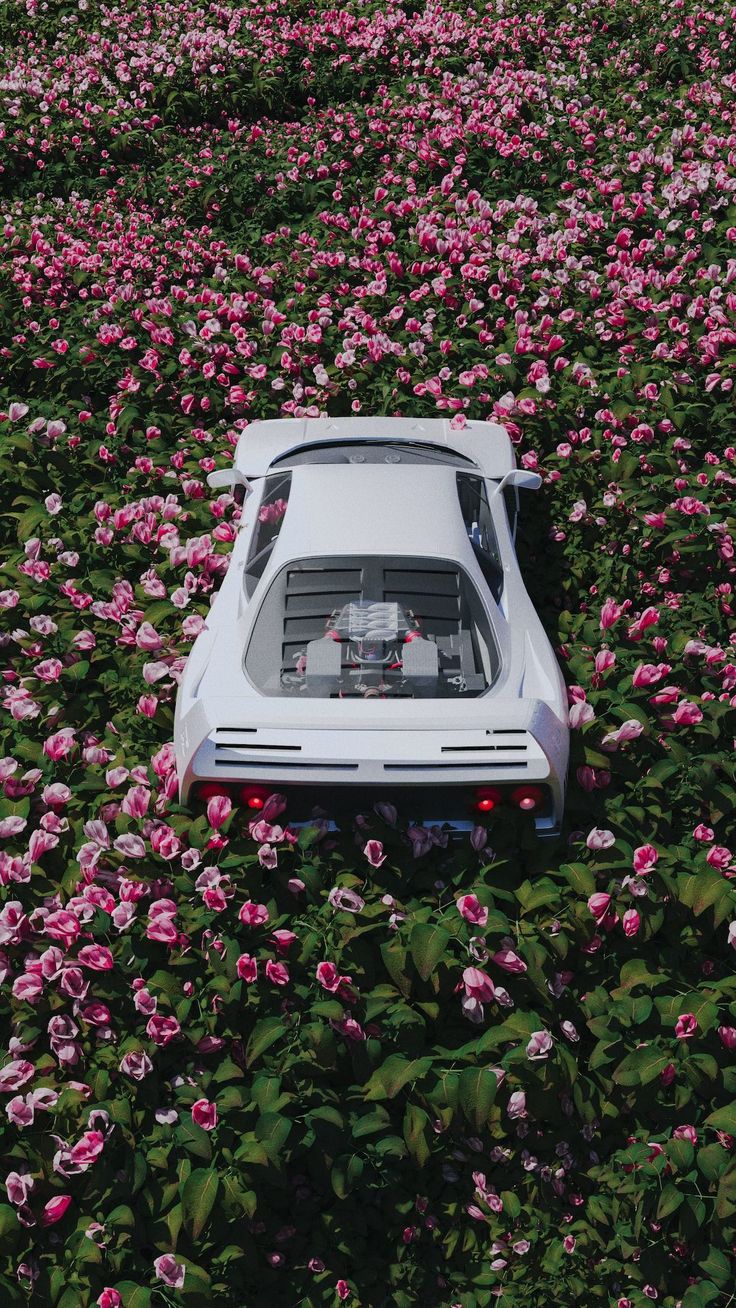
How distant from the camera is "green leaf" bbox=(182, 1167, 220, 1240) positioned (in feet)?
9.62

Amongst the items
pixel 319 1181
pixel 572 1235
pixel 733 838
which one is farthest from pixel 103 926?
pixel 733 838

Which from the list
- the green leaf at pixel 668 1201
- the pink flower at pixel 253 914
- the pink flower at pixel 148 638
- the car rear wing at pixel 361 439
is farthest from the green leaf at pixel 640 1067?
the car rear wing at pixel 361 439

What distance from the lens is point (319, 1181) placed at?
128 inches

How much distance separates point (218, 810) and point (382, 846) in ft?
2.06

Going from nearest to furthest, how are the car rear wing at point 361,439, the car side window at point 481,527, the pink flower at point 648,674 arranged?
the pink flower at point 648,674
the car side window at point 481,527
the car rear wing at point 361,439

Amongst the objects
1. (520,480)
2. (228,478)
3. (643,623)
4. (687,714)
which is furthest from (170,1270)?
(520,480)

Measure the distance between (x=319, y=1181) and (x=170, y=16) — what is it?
13042mm

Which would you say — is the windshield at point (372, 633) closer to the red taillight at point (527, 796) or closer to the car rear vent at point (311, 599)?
the car rear vent at point (311, 599)

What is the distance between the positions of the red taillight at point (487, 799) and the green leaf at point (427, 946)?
1.49ft

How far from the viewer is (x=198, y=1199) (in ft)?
9.70

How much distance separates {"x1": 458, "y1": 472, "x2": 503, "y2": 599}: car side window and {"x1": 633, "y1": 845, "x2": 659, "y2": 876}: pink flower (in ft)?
4.11

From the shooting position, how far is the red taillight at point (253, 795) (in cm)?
355

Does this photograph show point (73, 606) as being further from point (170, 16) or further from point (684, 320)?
point (170, 16)

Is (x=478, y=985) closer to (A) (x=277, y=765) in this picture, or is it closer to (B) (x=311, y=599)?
(A) (x=277, y=765)
